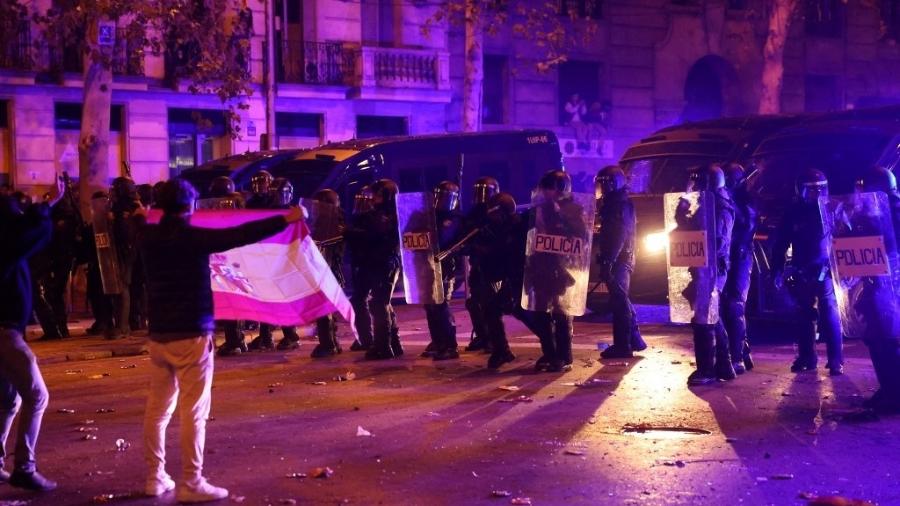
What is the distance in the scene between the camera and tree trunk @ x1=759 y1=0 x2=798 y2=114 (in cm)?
3178

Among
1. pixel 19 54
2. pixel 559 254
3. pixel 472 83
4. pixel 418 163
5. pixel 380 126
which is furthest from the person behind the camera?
pixel 380 126

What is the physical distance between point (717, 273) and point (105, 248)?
812 cm

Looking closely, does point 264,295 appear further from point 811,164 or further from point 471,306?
point 811,164

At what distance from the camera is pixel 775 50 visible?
32.1 m

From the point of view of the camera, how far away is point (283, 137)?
32844 mm

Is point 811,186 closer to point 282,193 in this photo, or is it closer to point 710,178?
point 710,178

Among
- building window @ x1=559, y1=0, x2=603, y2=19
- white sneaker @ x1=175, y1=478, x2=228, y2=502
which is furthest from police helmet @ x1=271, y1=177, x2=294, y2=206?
building window @ x1=559, y1=0, x2=603, y2=19

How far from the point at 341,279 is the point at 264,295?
4.95m

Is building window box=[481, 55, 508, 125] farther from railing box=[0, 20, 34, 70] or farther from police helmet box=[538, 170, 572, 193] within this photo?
police helmet box=[538, 170, 572, 193]

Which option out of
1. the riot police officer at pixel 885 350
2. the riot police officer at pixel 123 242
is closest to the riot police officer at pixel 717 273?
the riot police officer at pixel 885 350

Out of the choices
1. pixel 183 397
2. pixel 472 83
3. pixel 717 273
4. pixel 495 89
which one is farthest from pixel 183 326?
pixel 495 89

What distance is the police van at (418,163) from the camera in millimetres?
18484

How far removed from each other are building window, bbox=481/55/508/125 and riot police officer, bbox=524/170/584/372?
23.8 meters

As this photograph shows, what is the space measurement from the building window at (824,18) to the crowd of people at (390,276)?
95.9 ft
